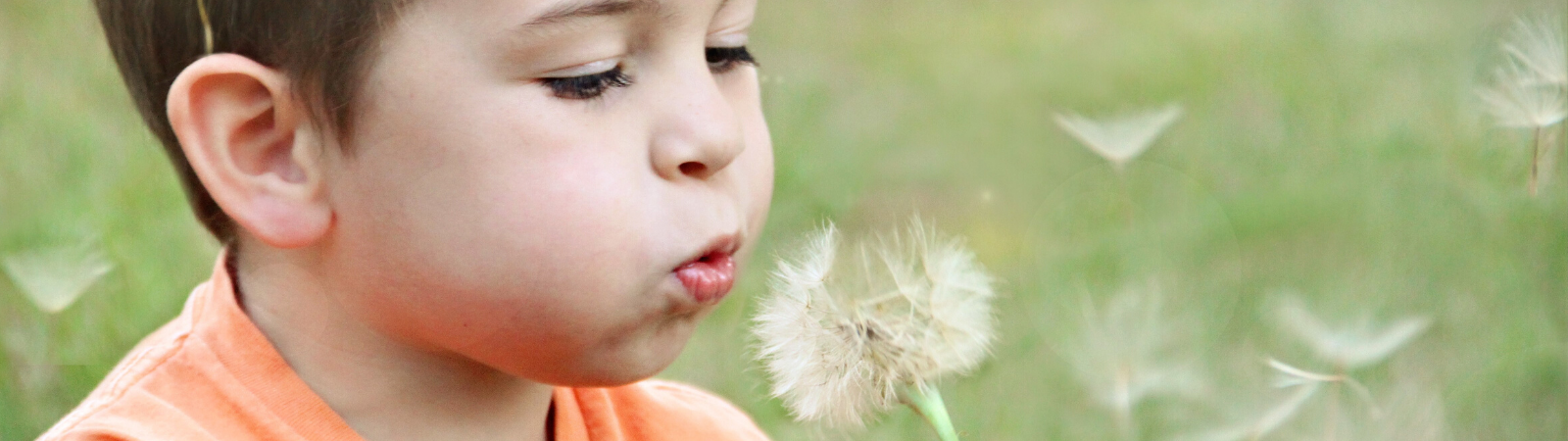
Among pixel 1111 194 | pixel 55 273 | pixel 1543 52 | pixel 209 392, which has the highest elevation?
pixel 1543 52

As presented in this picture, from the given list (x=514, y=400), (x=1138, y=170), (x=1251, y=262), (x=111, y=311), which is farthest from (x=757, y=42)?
(x=514, y=400)

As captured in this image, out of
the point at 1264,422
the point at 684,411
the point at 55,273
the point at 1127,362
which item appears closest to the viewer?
the point at 1264,422

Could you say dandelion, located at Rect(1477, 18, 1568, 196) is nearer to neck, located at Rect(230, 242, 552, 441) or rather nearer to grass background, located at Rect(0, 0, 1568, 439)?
grass background, located at Rect(0, 0, 1568, 439)

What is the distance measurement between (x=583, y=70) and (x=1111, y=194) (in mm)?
2272

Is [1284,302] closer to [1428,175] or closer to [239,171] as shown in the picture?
[1428,175]

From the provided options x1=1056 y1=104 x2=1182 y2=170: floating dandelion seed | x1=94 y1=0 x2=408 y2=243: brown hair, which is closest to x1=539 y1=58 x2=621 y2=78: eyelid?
x1=94 y1=0 x2=408 y2=243: brown hair

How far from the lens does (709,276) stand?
47.3 inches

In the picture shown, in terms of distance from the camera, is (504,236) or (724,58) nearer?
(504,236)

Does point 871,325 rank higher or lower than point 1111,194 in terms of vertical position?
higher

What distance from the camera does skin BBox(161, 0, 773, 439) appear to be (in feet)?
3.75

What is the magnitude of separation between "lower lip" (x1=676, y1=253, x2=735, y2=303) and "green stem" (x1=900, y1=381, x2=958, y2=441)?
6.3 inches

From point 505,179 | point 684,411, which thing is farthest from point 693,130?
point 684,411

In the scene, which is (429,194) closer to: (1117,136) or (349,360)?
(349,360)

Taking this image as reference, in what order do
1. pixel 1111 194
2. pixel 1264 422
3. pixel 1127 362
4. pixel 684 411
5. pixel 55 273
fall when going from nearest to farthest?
pixel 1264 422, pixel 1127 362, pixel 684 411, pixel 55 273, pixel 1111 194
